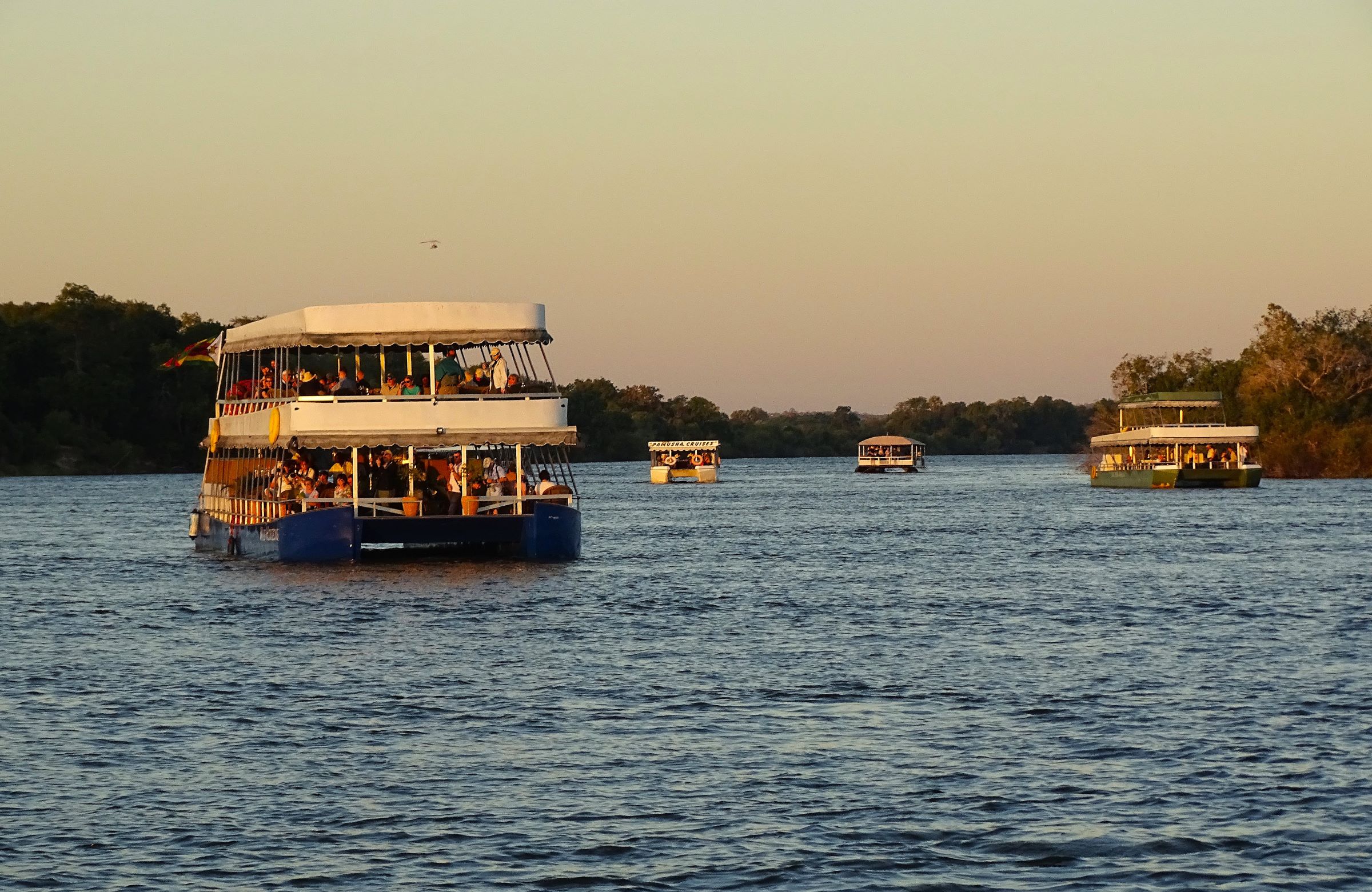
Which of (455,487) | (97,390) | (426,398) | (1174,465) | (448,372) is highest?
(97,390)

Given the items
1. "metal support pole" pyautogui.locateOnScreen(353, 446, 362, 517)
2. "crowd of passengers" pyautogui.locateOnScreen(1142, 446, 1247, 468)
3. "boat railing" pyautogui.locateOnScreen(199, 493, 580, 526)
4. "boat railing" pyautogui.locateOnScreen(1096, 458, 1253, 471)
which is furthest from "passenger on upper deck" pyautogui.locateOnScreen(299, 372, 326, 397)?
"crowd of passengers" pyautogui.locateOnScreen(1142, 446, 1247, 468)

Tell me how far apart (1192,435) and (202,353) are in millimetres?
68474

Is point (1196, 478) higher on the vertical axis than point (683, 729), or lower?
higher

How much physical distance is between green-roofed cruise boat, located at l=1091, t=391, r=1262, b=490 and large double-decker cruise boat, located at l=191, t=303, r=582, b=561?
72933mm

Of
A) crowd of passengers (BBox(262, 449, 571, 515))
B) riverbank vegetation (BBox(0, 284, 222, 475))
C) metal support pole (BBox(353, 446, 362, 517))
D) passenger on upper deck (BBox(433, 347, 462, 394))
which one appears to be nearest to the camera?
metal support pole (BBox(353, 446, 362, 517))

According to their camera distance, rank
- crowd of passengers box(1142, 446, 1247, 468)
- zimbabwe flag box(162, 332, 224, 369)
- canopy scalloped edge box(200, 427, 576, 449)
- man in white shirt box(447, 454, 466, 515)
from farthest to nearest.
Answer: crowd of passengers box(1142, 446, 1247, 468) → zimbabwe flag box(162, 332, 224, 369) → man in white shirt box(447, 454, 466, 515) → canopy scalloped edge box(200, 427, 576, 449)

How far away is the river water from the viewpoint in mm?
15000

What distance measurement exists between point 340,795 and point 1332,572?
31.2 metres

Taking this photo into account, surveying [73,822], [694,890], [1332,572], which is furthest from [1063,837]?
[1332,572]

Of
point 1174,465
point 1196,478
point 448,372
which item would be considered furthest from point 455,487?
point 1174,465

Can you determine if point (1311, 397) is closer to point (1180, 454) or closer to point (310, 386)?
point (1180, 454)

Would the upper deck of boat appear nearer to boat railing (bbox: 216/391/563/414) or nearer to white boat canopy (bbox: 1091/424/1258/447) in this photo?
boat railing (bbox: 216/391/563/414)

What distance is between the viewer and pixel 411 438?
39.9 meters

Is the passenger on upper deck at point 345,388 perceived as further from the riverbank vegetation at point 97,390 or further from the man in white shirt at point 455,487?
the riverbank vegetation at point 97,390
